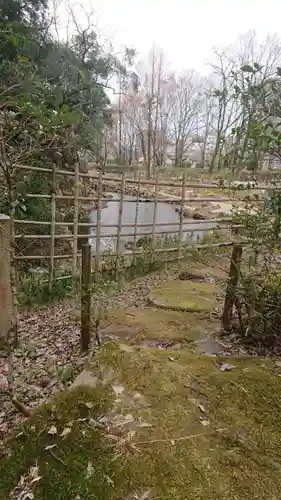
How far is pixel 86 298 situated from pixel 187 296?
1.33 meters

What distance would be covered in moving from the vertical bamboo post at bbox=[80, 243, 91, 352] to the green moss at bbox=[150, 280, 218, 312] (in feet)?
3.06

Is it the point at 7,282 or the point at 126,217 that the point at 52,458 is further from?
the point at 126,217

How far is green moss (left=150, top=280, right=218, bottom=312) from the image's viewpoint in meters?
2.90

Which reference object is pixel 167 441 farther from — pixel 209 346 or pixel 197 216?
pixel 197 216

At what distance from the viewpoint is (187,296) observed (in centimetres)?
315

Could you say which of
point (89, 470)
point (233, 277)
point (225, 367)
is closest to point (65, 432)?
point (89, 470)

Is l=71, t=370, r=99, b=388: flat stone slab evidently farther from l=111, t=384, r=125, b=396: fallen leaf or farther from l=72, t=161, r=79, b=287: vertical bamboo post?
l=72, t=161, r=79, b=287: vertical bamboo post

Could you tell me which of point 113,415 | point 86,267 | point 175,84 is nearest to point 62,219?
point 86,267

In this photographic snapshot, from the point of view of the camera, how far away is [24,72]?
17.9 ft

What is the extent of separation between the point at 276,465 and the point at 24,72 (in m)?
5.89

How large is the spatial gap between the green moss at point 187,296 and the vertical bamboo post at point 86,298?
3.06 ft

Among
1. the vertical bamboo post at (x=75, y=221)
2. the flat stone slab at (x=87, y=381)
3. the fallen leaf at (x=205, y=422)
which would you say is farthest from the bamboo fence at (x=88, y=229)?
the fallen leaf at (x=205, y=422)

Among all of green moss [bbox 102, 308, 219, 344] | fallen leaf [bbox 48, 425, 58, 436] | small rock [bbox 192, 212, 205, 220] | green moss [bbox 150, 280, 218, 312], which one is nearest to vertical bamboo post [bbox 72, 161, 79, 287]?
green moss [bbox 150, 280, 218, 312]

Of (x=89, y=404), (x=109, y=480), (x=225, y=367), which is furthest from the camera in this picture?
(x=225, y=367)
